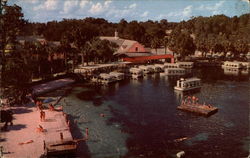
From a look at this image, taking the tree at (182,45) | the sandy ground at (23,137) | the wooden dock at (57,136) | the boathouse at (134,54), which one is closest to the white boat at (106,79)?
the boathouse at (134,54)

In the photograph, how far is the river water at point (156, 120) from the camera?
1634 inches

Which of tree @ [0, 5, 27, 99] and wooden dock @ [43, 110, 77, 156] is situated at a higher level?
tree @ [0, 5, 27, 99]

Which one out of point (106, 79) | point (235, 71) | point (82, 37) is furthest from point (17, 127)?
point (235, 71)

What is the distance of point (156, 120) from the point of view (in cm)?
5334

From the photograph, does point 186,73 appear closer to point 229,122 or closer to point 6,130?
point 229,122

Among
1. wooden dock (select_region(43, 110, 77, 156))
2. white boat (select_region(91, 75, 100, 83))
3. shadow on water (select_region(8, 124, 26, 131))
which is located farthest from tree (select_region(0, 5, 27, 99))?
white boat (select_region(91, 75, 100, 83))

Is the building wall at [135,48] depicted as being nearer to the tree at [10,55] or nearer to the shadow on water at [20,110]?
the shadow on water at [20,110]

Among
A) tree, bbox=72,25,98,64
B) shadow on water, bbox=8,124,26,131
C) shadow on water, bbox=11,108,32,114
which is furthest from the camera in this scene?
tree, bbox=72,25,98,64

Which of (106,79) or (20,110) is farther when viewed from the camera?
(106,79)

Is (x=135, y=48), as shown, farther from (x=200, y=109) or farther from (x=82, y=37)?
(x=200, y=109)

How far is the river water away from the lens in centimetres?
4150

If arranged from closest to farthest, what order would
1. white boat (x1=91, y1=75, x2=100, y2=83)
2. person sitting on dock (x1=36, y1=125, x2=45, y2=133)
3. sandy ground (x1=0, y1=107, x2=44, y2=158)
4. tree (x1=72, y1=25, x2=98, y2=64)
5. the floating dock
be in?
sandy ground (x1=0, y1=107, x2=44, y2=158), person sitting on dock (x1=36, y1=125, x2=45, y2=133), the floating dock, white boat (x1=91, y1=75, x2=100, y2=83), tree (x1=72, y1=25, x2=98, y2=64)

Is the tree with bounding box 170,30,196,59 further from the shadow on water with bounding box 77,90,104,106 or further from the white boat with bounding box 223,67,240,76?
the shadow on water with bounding box 77,90,104,106

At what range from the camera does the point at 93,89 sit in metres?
79.4
